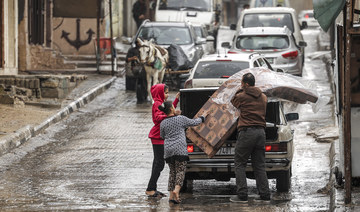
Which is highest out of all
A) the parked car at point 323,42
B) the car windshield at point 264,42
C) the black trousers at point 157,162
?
the car windshield at point 264,42

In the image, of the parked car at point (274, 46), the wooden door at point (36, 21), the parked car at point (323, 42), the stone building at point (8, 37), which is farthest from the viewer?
the parked car at point (323, 42)

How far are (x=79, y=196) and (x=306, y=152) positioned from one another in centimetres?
535

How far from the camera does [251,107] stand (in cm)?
1173

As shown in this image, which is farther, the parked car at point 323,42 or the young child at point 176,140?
the parked car at point 323,42

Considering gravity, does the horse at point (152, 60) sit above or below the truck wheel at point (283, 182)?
above

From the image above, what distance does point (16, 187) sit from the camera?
43.8ft

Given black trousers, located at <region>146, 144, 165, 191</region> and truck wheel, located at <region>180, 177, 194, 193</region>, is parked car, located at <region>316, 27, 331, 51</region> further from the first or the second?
black trousers, located at <region>146, 144, 165, 191</region>

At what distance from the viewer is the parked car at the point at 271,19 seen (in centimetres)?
3002

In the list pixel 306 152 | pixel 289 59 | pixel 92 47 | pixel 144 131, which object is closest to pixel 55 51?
pixel 92 47

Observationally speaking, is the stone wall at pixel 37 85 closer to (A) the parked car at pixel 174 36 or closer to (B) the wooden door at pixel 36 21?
(A) the parked car at pixel 174 36

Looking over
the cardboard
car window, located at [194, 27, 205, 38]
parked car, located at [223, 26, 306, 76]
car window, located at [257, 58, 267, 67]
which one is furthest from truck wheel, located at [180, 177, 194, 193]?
car window, located at [194, 27, 205, 38]

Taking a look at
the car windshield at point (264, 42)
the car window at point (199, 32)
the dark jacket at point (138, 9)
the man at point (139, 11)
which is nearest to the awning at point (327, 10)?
the car windshield at point (264, 42)

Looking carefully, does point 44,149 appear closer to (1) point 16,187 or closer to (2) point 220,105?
(1) point 16,187

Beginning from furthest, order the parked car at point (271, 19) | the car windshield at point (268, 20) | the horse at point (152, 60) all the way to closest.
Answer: the car windshield at point (268, 20) < the parked car at point (271, 19) < the horse at point (152, 60)
